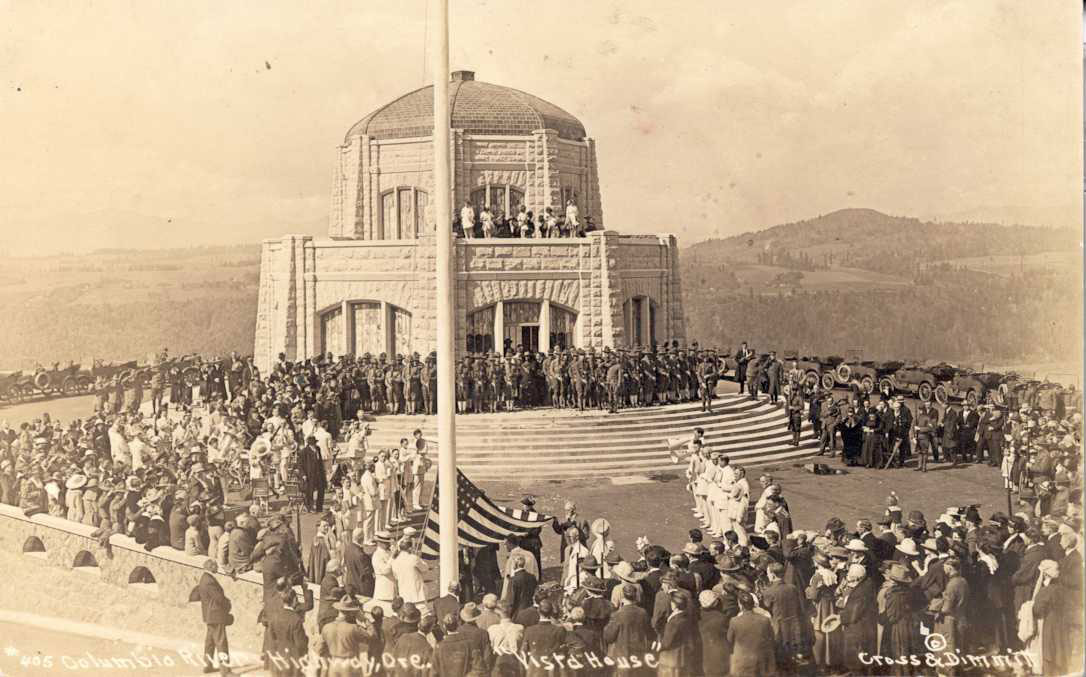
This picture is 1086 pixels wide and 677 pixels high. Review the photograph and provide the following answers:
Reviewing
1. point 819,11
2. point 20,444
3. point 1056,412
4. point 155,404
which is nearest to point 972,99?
point 819,11

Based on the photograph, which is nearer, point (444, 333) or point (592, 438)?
point (444, 333)

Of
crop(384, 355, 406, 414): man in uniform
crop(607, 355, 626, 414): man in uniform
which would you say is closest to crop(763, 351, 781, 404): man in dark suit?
crop(607, 355, 626, 414): man in uniform

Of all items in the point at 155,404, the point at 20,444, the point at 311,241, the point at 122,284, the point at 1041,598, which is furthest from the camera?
the point at 122,284

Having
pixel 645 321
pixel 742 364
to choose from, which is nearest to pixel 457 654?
pixel 645 321

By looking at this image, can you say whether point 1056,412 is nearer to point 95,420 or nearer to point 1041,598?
point 1041,598

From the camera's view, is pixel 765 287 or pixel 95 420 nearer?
pixel 95 420

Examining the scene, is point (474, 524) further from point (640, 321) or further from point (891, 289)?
point (891, 289)

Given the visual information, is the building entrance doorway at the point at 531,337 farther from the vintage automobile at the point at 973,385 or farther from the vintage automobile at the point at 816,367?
the vintage automobile at the point at 973,385
